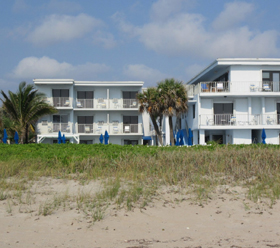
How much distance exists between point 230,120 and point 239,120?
87 centimetres

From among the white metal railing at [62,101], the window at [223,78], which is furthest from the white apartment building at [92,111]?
the window at [223,78]

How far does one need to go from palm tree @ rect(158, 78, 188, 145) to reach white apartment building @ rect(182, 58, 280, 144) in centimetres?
149

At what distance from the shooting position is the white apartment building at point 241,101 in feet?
104

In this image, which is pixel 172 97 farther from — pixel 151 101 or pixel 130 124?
pixel 130 124

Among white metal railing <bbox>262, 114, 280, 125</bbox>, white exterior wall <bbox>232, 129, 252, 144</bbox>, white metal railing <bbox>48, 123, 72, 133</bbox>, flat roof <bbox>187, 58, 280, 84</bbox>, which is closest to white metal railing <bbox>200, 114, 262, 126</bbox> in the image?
white metal railing <bbox>262, 114, 280, 125</bbox>

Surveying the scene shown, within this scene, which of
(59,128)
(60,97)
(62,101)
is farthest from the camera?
(60,97)

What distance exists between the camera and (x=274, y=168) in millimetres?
12547

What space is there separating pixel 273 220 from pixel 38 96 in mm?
29736

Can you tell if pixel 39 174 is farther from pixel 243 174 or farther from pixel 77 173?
pixel 243 174

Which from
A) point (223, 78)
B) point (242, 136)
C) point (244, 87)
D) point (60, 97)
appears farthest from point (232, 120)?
point (60, 97)

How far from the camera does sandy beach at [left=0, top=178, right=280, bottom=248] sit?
21.4 feet

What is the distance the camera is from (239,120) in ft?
106

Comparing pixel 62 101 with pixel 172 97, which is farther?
pixel 62 101

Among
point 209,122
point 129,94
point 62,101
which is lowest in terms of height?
point 209,122
